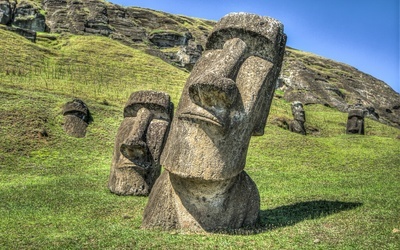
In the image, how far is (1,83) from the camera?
28969mm

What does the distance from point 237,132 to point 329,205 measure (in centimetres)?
381

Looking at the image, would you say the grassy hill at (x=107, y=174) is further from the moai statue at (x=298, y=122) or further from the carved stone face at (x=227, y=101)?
the carved stone face at (x=227, y=101)

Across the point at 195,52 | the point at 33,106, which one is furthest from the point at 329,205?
the point at 195,52

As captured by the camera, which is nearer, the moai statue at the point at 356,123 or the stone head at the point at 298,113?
the moai statue at the point at 356,123

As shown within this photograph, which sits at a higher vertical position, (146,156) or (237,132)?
(237,132)

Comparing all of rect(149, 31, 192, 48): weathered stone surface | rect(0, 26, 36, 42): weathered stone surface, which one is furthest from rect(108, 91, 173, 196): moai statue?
rect(149, 31, 192, 48): weathered stone surface

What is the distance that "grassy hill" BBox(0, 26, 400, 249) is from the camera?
7.20 m

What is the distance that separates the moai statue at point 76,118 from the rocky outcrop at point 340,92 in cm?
2917

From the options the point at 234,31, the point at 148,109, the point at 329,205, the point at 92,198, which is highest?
the point at 234,31

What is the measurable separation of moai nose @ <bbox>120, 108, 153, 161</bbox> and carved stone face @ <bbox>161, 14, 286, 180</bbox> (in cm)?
441

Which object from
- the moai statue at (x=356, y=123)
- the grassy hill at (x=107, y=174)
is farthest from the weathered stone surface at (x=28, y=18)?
the moai statue at (x=356, y=123)

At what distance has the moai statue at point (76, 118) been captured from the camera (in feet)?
77.3

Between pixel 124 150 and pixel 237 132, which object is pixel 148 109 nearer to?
pixel 124 150

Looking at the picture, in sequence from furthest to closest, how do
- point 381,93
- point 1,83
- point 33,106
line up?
point 381,93
point 1,83
point 33,106
